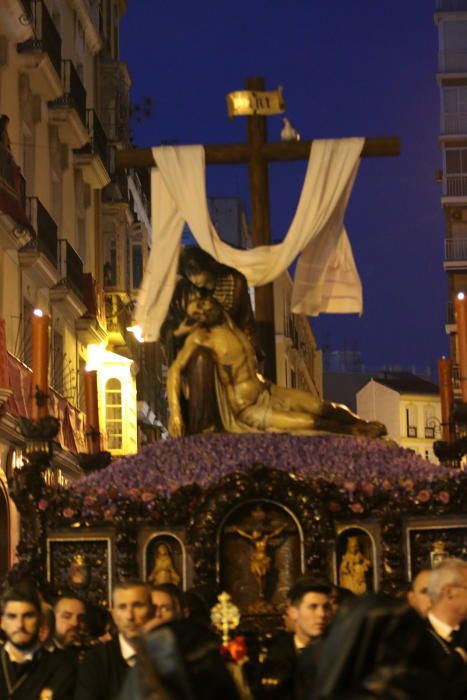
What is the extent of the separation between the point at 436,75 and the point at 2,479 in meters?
34.8

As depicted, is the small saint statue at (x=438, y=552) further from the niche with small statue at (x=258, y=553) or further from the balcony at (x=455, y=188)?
the balcony at (x=455, y=188)

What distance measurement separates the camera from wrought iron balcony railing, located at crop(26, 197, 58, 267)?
29.5 m

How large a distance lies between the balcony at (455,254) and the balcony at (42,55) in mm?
25855

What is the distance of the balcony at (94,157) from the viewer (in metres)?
35.6

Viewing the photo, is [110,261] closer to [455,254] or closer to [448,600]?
[455,254]

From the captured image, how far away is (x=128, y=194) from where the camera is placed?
4431 centimetres

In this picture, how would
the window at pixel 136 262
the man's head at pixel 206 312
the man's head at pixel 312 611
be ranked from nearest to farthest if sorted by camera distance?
the man's head at pixel 312 611 < the man's head at pixel 206 312 < the window at pixel 136 262

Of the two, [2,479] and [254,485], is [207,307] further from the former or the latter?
[2,479]

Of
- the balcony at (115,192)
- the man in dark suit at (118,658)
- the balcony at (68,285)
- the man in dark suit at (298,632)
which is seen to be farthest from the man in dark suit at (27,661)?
the balcony at (115,192)

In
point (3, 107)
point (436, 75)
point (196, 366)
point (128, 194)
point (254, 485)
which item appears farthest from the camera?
point (436, 75)

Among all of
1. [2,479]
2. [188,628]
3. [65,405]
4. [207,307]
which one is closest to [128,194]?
[65,405]

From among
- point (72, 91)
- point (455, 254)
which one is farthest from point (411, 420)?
point (72, 91)

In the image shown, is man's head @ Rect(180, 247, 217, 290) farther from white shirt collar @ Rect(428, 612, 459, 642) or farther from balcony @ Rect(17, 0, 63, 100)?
balcony @ Rect(17, 0, 63, 100)

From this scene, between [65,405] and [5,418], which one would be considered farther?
[65,405]
